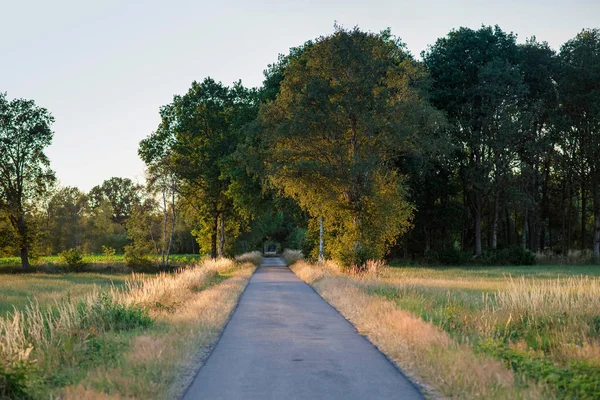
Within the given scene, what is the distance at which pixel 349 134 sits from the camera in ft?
93.7

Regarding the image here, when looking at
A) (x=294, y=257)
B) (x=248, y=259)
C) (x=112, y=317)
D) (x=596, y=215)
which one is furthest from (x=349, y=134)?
(x=294, y=257)

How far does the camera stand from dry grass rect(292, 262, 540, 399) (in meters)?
6.60

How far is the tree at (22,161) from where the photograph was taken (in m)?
47.7

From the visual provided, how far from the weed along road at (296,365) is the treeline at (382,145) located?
14069 mm

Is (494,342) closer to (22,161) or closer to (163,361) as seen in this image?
(163,361)

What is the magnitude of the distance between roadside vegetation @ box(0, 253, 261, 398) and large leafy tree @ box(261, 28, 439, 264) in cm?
1315

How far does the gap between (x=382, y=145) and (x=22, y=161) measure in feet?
120

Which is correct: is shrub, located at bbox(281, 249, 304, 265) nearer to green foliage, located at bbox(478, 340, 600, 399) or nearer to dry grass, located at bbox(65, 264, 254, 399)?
dry grass, located at bbox(65, 264, 254, 399)

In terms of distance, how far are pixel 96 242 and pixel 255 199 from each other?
6334 cm

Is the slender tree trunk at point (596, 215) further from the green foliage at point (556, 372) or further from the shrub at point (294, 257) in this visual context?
the green foliage at point (556, 372)

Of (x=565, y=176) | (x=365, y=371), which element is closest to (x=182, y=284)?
(x=365, y=371)

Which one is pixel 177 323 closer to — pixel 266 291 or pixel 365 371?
pixel 365 371

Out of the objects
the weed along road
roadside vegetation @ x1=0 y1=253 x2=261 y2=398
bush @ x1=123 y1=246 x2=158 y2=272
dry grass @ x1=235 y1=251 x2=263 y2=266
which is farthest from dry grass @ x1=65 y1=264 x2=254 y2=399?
dry grass @ x1=235 y1=251 x2=263 y2=266

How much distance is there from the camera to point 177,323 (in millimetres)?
11930
